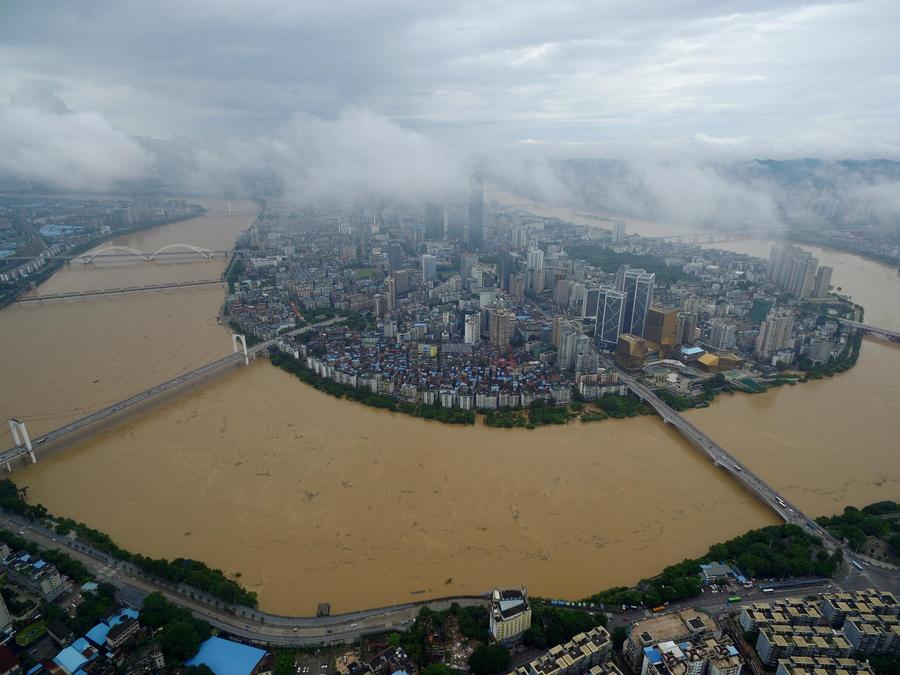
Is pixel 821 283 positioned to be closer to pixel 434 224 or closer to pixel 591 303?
pixel 591 303

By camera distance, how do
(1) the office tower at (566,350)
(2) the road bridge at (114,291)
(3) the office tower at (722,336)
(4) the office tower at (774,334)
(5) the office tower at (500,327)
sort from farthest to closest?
(2) the road bridge at (114,291), (5) the office tower at (500,327), (3) the office tower at (722,336), (4) the office tower at (774,334), (1) the office tower at (566,350)

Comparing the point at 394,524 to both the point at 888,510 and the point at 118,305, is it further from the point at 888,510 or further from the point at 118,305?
the point at 118,305

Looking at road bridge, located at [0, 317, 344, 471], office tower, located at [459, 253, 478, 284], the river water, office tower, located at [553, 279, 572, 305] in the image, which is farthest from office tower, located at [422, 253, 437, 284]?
the river water

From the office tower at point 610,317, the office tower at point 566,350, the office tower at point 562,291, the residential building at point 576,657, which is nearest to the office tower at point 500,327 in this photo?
the office tower at point 566,350

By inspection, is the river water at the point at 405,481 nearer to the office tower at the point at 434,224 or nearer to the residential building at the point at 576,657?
the residential building at the point at 576,657

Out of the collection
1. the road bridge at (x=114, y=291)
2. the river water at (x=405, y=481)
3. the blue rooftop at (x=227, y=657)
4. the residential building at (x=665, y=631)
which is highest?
the road bridge at (x=114, y=291)

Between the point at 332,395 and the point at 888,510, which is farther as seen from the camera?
the point at 332,395

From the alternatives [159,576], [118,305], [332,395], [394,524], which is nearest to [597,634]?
[394,524]
